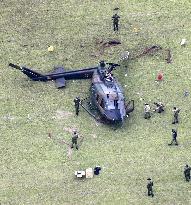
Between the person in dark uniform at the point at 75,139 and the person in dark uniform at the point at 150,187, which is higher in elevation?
the person in dark uniform at the point at 75,139

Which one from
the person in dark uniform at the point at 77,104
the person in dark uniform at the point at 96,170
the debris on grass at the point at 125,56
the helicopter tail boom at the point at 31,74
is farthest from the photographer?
the debris on grass at the point at 125,56

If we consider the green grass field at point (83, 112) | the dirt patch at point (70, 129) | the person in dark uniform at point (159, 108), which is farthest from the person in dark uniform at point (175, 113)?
the dirt patch at point (70, 129)

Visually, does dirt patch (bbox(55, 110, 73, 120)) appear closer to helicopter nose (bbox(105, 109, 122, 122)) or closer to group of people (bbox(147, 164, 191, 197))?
helicopter nose (bbox(105, 109, 122, 122))

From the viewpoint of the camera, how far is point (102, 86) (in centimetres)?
4191

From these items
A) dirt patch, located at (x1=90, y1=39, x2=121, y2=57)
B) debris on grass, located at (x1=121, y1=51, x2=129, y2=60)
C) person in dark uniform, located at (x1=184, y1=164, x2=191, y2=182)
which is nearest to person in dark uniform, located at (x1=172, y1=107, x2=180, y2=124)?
person in dark uniform, located at (x1=184, y1=164, x2=191, y2=182)

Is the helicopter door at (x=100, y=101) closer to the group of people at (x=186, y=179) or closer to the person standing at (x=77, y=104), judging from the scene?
the person standing at (x=77, y=104)

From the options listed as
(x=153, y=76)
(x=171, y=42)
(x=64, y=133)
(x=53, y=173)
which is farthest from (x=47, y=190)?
(x=171, y=42)

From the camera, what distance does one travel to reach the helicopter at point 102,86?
1606 inches

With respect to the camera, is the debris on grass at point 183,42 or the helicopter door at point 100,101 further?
the debris on grass at point 183,42

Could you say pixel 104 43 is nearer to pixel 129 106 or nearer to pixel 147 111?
pixel 129 106

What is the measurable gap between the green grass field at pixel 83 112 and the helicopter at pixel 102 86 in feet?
1.67

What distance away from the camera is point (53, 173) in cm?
3847

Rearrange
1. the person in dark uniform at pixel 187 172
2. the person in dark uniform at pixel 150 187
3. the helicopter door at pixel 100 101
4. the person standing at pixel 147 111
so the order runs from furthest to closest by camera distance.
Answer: the person standing at pixel 147 111
the helicopter door at pixel 100 101
the person in dark uniform at pixel 187 172
the person in dark uniform at pixel 150 187

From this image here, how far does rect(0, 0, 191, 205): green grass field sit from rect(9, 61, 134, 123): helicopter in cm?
51
